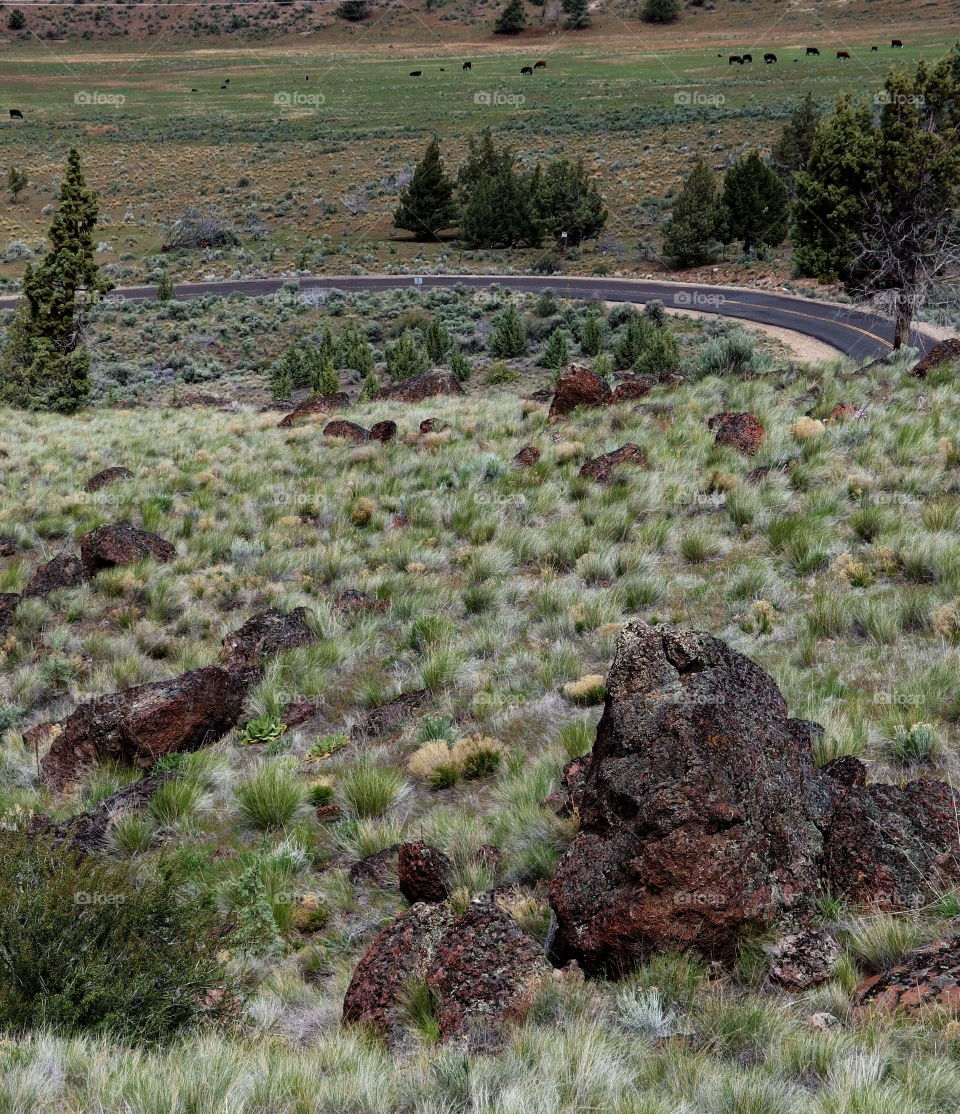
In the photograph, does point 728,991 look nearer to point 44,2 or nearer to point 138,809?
point 138,809

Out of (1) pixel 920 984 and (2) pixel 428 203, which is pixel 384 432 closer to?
(1) pixel 920 984

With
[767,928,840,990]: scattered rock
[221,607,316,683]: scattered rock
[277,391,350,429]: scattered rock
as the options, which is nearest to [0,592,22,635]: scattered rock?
[221,607,316,683]: scattered rock

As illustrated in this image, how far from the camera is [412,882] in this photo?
4.40 meters

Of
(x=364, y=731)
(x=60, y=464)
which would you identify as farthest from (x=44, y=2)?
(x=364, y=731)

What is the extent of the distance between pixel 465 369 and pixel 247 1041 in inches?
1107

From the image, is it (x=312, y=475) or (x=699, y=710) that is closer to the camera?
(x=699, y=710)

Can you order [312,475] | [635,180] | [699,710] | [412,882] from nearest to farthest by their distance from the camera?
[699,710] < [412,882] < [312,475] < [635,180]

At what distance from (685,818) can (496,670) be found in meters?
3.36

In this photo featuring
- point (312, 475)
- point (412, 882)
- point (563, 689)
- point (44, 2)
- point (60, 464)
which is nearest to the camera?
point (412, 882)

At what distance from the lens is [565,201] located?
50688 mm

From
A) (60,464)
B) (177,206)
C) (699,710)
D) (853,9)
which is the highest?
(853,9)

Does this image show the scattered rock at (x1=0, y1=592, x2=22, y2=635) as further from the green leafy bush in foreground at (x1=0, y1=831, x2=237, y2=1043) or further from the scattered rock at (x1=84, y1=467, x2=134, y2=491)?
the green leafy bush in foreground at (x1=0, y1=831, x2=237, y2=1043)

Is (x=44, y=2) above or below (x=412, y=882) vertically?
above

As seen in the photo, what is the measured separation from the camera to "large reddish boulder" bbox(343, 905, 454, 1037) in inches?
139
